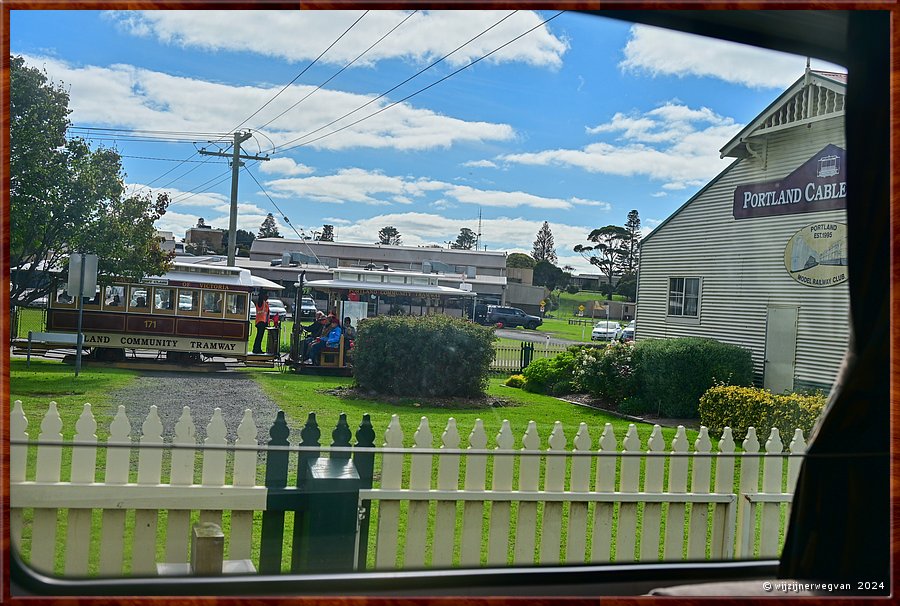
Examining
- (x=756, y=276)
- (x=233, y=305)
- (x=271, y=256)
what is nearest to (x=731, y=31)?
(x=756, y=276)

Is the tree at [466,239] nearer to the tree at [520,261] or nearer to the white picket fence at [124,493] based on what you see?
the tree at [520,261]

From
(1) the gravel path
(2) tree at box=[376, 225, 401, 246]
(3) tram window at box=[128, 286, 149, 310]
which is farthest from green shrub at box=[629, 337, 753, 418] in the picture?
(3) tram window at box=[128, 286, 149, 310]

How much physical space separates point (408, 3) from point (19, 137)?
123cm

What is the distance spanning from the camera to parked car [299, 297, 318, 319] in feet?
8.01

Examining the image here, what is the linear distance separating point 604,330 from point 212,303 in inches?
53.4

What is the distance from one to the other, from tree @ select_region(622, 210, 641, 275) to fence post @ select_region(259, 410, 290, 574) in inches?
50.6

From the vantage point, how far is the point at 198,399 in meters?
2.39

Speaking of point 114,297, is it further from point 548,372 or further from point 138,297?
point 548,372

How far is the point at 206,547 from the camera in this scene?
2.32 m

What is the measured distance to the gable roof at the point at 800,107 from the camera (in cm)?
259

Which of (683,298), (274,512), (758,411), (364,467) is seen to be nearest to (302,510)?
(274,512)

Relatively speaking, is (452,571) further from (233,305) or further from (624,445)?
(233,305)

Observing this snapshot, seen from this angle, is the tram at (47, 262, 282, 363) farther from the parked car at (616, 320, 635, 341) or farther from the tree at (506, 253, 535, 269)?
the parked car at (616, 320, 635, 341)

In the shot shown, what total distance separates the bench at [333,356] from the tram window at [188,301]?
41 centimetres
